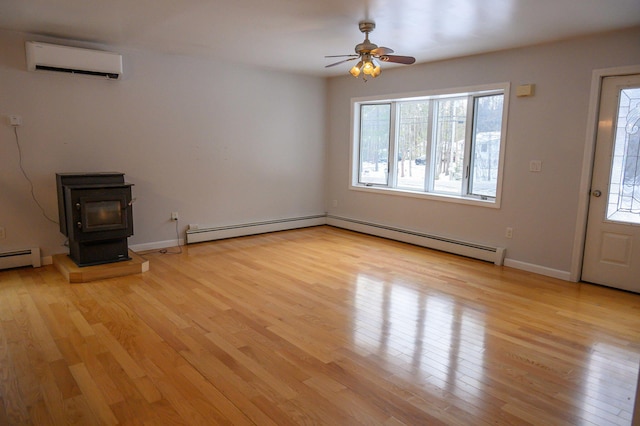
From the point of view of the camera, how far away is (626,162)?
3957 millimetres

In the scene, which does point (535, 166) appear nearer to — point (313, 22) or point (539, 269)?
point (539, 269)

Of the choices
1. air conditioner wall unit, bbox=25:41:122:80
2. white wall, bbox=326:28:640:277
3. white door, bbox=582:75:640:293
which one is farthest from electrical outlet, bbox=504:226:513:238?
air conditioner wall unit, bbox=25:41:122:80

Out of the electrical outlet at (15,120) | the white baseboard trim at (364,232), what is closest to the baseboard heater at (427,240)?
the white baseboard trim at (364,232)

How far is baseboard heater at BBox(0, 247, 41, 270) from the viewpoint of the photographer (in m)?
4.32

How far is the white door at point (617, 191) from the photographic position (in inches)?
154

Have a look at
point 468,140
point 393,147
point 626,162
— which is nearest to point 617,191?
point 626,162

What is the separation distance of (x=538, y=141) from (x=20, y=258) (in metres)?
5.75

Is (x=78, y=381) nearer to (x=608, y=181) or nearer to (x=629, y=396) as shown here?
(x=629, y=396)

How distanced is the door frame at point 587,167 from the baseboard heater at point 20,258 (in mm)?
5729

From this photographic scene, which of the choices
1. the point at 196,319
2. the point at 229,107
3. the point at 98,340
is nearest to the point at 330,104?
the point at 229,107

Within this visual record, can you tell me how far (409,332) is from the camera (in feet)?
10.1

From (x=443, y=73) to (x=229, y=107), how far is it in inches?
115

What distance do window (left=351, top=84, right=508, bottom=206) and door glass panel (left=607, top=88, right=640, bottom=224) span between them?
112cm

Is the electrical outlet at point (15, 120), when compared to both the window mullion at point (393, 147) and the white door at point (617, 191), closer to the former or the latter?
the window mullion at point (393, 147)
